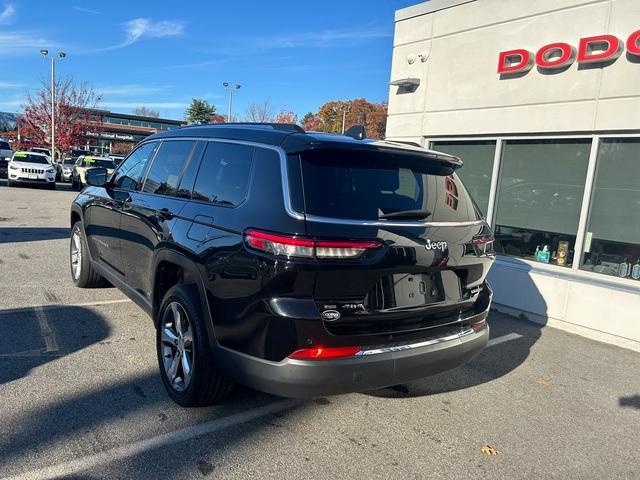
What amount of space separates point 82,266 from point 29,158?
19.2 metres

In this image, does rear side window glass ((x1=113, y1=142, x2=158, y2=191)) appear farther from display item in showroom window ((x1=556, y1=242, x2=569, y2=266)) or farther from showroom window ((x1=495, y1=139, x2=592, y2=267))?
display item in showroom window ((x1=556, y1=242, x2=569, y2=266))

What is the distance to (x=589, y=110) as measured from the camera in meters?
6.05

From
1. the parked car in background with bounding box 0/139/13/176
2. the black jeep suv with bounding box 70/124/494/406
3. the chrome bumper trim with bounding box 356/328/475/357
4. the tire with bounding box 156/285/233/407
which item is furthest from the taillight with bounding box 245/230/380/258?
the parked car in background with bounding box 0/139/13/176

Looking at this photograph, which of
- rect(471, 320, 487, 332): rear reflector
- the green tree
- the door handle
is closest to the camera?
rect(471, 320, 487, 332): rear reflector

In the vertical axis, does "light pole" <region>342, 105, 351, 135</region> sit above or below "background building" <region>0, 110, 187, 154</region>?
above

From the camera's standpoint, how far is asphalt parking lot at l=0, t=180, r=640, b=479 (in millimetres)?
2781

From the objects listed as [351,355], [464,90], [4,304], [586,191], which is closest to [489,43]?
[464,90]

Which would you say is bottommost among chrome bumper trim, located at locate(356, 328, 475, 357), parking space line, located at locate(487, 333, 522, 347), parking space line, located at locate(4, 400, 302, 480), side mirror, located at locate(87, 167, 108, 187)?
parking space line, located at locate(487, 333, 522, 347)

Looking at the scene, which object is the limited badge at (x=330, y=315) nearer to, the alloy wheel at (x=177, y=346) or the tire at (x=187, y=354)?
the tire at (x=187, y=354)

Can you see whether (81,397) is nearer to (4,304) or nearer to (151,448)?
(151,448)

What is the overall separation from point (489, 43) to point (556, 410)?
17.4 feet

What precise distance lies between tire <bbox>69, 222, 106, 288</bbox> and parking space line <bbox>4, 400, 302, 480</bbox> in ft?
10.5

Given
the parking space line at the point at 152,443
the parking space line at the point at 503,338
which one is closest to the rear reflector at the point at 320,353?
the parking space line at the point at 152,443

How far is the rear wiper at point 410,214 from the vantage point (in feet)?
9.41
